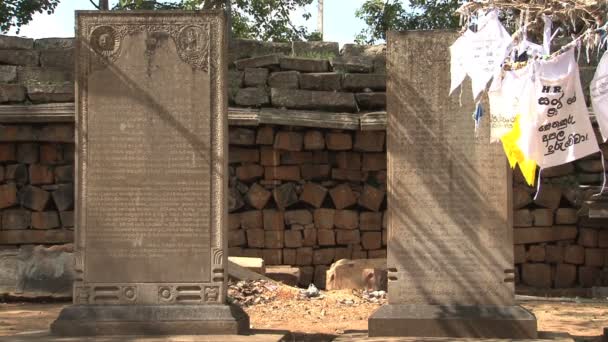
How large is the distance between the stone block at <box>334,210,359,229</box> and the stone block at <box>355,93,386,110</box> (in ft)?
4.78

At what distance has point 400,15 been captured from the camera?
1884cm

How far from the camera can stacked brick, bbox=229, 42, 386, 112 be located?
12.3m

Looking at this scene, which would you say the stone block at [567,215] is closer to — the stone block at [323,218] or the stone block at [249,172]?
the stone block at [323,218]

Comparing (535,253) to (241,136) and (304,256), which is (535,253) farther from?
(241,136)

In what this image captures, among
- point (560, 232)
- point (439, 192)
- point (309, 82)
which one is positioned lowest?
point (560, 232)

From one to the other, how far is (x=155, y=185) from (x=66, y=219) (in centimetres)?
528

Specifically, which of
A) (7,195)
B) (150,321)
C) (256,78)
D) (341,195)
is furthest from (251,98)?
(150,321)

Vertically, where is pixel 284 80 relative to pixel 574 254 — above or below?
above

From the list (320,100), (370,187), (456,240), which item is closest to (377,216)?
(370,187)

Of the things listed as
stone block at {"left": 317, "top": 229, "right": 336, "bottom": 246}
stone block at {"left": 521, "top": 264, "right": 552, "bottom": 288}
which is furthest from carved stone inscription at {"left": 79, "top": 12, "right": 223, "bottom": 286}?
stone block at {"left": 521, "top": 264, "right": 552, "bottom": 288}

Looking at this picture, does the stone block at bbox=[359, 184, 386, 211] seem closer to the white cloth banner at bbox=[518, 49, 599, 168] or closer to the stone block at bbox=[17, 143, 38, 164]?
the stone block at bbox=[17, 143, 38, 164]

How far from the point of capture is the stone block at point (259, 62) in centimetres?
1250

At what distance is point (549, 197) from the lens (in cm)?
1252

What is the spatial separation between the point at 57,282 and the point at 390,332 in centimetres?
461
